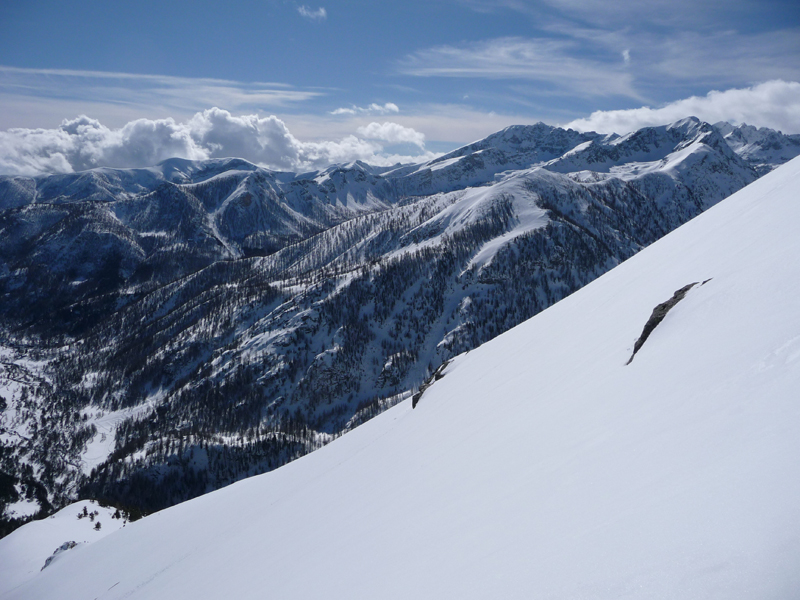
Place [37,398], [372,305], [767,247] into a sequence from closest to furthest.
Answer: [767,247] < [372,305] < [37,398]

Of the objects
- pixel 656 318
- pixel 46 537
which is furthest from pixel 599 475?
pixel 46 537

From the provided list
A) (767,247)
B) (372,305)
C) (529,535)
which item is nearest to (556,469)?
(529,535)

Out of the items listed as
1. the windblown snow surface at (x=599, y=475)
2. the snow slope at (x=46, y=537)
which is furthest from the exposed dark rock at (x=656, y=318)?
the snow slope at (x=46, y=537)

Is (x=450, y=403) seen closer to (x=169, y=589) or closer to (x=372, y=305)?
(x=169, y=589)

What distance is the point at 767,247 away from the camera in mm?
12852

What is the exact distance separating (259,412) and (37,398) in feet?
406

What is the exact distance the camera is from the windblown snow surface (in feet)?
16.9

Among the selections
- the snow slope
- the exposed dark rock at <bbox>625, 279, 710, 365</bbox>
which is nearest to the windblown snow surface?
the exposed dark rock at <bbox>625, 279, 710, 365</bbox>

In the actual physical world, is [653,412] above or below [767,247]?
below

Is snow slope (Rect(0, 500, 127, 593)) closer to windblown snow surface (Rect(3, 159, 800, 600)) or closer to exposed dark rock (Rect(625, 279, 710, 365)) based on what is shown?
windblown snow surface (Rect(3, 159, 800, 600))

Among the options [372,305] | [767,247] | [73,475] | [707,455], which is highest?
[372,305]

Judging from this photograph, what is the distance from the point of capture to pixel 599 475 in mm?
→ 7789

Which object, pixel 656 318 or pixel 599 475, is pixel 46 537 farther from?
pixel 656 318

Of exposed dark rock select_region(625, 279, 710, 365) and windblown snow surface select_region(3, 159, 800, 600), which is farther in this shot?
exposed dark rock select_region(625, 279, 710, 365)
